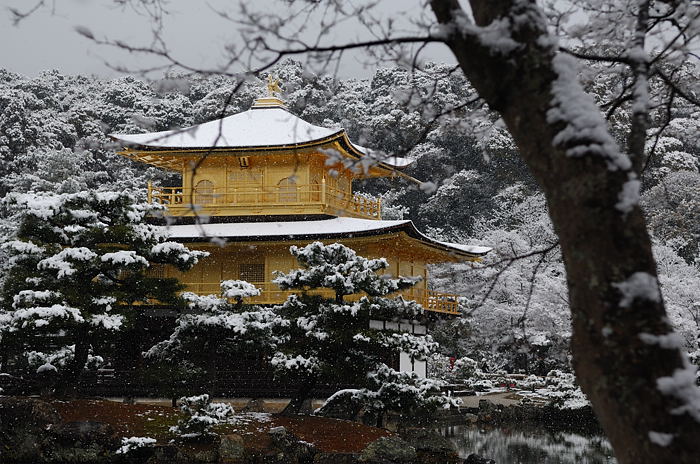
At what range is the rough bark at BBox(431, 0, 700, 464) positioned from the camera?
232cm

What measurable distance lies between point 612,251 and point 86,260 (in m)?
13.3

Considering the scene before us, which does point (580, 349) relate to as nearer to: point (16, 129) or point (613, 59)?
point (613, 59)

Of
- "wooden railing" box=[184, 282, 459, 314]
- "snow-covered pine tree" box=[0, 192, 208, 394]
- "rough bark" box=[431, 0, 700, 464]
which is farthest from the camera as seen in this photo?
"wooden railing" box=[184, 282, 459, 314]

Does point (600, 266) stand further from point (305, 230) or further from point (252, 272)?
point (252, 272)

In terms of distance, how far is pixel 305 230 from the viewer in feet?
66.1

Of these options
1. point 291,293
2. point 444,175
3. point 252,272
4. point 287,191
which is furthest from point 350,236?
point 444,175

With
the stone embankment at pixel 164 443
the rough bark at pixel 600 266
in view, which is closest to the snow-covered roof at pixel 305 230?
the stone embankment at pixel 164 443

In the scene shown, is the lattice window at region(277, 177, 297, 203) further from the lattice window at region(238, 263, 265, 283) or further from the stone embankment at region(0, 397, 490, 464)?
the stone embankment at region(0, 397, 490, 464)

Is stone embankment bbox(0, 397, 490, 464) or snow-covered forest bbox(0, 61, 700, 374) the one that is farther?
snow-covered forest bbox(0, 61, 700, 374)

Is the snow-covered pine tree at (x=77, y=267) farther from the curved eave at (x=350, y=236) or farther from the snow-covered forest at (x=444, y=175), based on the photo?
the snow-covered forest at (x=444, y=175)

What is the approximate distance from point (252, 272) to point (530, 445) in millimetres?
8918

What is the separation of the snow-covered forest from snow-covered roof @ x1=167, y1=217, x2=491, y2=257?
2389 mm

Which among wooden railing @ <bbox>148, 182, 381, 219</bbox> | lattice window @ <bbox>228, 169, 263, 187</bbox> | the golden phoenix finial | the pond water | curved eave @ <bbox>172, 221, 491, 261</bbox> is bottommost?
the pond water

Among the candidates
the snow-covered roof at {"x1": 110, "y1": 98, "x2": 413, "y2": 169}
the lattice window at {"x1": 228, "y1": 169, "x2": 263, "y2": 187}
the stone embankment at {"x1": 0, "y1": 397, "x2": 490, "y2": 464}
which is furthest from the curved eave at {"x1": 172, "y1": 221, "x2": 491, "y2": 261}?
the stone embankment at {"x1": 0, "y1": 397, "x2": 490, "y2": 464}
